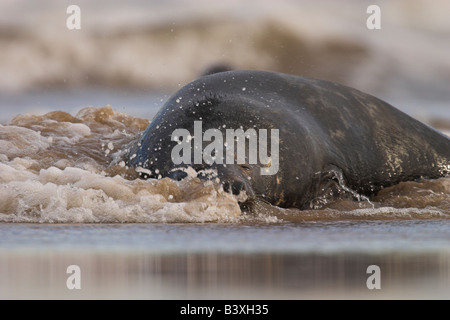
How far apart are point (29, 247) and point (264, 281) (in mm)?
1583

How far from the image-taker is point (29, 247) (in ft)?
15.7

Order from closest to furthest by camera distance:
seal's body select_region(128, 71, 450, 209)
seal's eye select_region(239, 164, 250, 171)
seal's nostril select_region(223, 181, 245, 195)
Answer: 1. seal's nostril select_region(223, 181, 245, 195)
2. seal's eye select_region(239, 164, 250, 171)
3. seal's body select_region(128, 71, 450, 209)

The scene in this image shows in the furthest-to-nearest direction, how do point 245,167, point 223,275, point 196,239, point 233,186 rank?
1. point 245,167
2. point 233,186
3. point 196,239
4. point 223,275

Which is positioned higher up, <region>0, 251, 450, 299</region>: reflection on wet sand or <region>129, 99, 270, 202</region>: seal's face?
<region>129, 99, 270, 202</region>: seal's face

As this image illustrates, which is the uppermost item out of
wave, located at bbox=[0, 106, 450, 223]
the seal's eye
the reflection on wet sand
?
the seal's eye

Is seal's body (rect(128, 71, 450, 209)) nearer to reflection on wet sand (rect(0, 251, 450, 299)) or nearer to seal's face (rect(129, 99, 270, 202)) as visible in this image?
seal's face (rect(129, 99, 270, 202))

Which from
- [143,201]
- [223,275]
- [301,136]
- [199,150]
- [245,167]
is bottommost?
[223,275]

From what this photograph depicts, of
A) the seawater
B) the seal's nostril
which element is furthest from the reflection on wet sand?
the seal's nostril

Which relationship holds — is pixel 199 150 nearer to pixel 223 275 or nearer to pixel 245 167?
pixel 245 167

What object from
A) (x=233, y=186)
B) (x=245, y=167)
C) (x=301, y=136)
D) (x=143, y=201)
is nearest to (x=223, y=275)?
(x=233, y=186)

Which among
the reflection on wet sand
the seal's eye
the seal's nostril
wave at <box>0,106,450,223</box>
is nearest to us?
the reflection on wet sand

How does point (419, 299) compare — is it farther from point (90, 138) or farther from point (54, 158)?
point (90, 138)

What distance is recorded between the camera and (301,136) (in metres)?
6.93

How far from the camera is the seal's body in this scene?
261 inches
